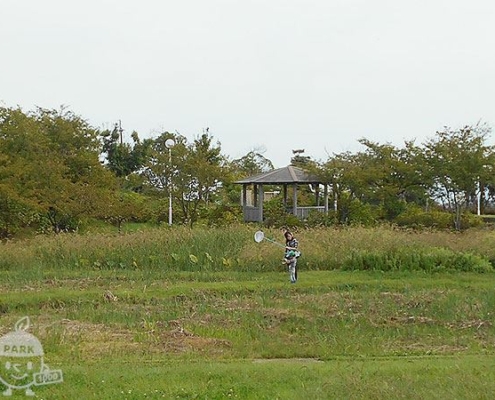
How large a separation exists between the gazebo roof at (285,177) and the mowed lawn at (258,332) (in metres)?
13.6

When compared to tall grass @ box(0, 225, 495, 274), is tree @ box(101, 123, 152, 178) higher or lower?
higher

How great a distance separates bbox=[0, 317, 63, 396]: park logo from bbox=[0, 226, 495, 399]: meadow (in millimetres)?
146

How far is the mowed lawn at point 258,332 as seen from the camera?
6699mm

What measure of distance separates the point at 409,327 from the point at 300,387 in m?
4.26

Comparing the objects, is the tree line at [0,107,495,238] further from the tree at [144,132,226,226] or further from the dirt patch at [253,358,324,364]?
the dirt patch at [253,358,324,364]

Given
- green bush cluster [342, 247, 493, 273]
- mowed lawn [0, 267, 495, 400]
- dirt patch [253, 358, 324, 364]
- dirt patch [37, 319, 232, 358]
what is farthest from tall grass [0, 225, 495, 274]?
dirt patch [253, 358, 324, 364]

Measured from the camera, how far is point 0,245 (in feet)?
58.9

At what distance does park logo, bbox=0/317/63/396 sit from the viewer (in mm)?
6891

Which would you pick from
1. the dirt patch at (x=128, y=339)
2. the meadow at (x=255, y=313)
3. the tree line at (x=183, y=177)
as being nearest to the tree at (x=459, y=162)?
the tree line at (x=183, y=177)

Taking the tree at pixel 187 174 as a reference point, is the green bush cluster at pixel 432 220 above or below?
below

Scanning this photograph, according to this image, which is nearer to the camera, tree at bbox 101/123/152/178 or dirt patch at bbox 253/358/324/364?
dirt patch at bbox 253/358/324/364

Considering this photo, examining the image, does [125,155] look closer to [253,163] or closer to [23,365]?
[253,163]

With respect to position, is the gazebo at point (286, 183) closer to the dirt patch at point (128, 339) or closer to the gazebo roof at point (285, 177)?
the gazebo roof at point (285, 177)

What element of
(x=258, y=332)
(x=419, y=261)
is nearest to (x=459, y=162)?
(x=419, y=261)
